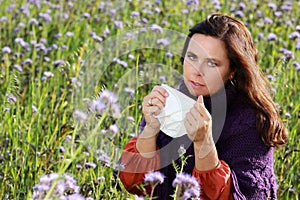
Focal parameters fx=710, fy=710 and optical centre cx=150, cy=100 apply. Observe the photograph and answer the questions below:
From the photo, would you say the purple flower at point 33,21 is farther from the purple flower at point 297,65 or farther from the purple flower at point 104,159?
the purple flower at point 104,159

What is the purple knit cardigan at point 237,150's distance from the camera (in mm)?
2268

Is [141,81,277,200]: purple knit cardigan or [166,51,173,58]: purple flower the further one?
[166,51,173,58]: purple flower

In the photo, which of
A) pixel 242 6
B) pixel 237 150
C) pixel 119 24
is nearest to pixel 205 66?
pixel 237 150

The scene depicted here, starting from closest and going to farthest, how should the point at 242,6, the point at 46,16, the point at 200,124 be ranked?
the point at 200,124 → the point at 46,16 → the point at 242,6

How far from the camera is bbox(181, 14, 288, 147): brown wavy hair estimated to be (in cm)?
232

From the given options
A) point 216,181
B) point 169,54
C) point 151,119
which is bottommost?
point 169,54

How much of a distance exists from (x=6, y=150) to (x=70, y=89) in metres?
0.73

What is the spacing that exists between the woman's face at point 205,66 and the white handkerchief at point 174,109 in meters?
0.09

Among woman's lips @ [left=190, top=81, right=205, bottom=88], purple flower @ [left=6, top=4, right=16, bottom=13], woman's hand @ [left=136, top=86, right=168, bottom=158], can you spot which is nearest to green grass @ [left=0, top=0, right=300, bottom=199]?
purple flower @ [left=6, top=4, right=16, bottom=13]

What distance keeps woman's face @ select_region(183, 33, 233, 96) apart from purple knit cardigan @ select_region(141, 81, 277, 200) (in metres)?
0.06

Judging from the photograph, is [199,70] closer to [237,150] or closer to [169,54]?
[237,150]

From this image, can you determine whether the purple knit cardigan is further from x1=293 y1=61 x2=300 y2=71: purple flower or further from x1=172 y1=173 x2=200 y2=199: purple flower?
x1=293 y1=61 x2=300 y2=71: purple flower

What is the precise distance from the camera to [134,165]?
238 centimetres

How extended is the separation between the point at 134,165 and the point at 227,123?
0.34 metres
